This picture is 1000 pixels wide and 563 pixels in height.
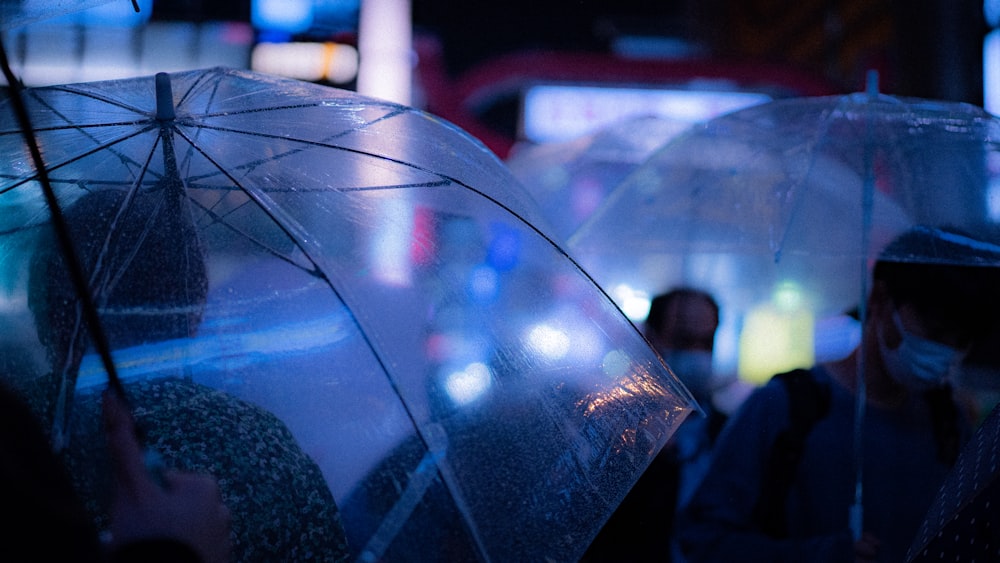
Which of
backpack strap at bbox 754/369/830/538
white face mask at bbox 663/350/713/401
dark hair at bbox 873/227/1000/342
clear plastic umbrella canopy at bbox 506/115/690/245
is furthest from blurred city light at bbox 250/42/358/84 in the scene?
backpack strap at bbox 754/369/830/538

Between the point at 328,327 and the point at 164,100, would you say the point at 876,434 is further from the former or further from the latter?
the point at 164,100

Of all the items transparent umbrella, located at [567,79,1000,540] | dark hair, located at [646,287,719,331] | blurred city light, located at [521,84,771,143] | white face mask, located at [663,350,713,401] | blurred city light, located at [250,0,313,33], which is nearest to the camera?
transparent umbrella, located at [567,79,1000,540]

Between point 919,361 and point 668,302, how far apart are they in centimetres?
123

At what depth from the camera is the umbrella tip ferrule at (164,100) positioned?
1.93m

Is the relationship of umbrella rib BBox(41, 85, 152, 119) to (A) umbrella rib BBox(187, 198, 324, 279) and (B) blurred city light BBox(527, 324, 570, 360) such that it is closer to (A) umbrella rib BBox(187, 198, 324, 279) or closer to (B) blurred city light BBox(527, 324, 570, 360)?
(A) umbrella rib BBox(187, 198, 324, 279)

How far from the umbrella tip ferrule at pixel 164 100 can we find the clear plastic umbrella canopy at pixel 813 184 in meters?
1.43

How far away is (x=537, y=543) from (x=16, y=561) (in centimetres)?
103

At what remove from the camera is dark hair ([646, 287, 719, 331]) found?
4021 mm

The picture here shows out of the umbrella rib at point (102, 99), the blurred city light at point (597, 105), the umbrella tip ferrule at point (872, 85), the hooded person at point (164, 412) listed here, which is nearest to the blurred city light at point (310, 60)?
the blurred city light at point (597, 105)

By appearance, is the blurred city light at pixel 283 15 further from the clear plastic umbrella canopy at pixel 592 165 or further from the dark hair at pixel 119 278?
the dark hair at pixel 119 278

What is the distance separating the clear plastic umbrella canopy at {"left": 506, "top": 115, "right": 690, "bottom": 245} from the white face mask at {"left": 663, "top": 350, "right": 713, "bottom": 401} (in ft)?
5.01

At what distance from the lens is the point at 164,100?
196cm

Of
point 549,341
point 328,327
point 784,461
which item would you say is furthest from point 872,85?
point 328,327

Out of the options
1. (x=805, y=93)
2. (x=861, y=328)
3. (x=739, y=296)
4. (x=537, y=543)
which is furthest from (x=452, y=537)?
(x=805, y=93)
